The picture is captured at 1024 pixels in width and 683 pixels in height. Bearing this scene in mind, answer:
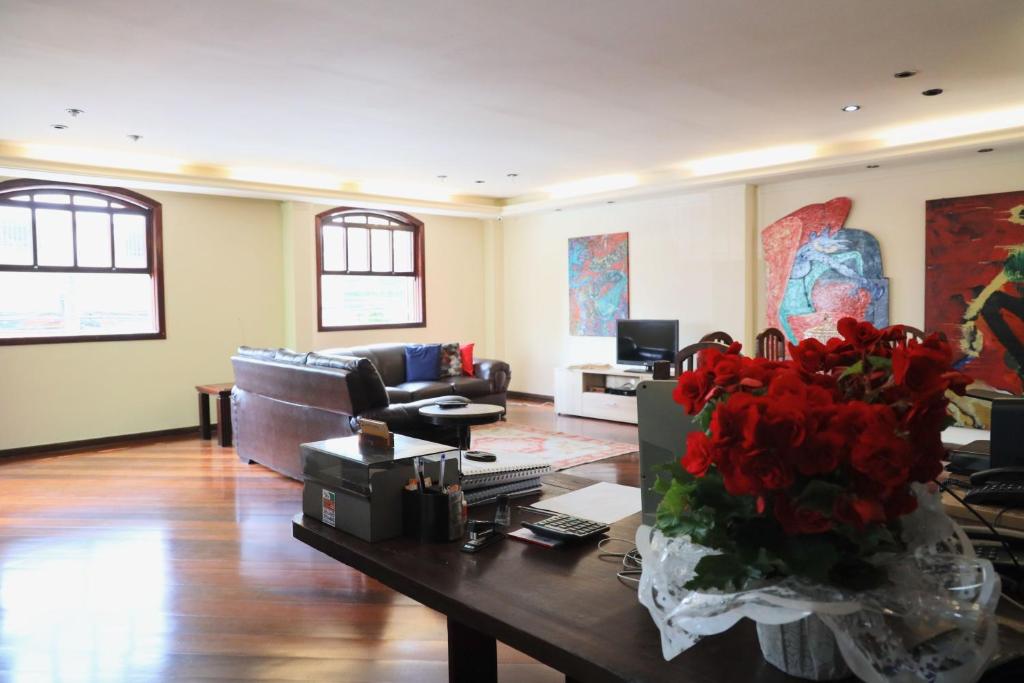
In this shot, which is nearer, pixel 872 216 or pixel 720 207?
pixel 872 216

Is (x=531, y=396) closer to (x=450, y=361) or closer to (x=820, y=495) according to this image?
(x=450, y=361)

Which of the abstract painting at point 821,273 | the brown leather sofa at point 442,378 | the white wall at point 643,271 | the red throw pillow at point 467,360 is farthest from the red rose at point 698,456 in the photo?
the red throw pillow at point 467,360

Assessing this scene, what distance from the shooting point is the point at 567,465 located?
5.36 m

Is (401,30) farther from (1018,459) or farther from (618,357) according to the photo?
(618,357)

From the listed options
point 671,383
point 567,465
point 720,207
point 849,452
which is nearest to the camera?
point 849,452

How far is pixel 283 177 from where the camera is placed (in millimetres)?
6996

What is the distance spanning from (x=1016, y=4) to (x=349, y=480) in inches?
138

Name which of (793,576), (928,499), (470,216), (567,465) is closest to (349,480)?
(793,576)

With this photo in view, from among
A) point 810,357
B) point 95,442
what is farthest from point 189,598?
point 95,442

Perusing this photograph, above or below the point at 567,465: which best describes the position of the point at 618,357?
above

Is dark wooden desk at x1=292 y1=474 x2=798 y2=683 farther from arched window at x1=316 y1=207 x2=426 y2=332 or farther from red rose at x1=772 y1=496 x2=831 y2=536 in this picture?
arched window at x1=316 y1=207 x2=426 y2=332

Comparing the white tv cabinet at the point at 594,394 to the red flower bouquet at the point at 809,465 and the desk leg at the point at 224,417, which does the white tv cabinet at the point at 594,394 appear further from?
the red flower bouquet at the point at 809,465

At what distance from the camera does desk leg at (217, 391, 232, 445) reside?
623cm

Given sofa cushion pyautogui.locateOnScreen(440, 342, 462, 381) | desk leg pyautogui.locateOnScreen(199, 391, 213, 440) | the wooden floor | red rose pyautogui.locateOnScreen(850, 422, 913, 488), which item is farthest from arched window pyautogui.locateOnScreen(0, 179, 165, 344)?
red rose pyautogui.locateOnScreen(850, 422, 913, 488)
